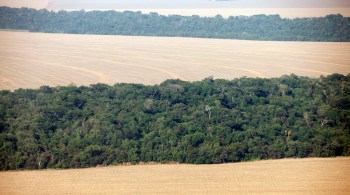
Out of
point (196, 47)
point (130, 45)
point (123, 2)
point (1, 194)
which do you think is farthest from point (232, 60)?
point (1, 194)

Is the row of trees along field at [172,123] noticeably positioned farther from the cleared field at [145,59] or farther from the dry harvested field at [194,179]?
the cleared field at [145,59]

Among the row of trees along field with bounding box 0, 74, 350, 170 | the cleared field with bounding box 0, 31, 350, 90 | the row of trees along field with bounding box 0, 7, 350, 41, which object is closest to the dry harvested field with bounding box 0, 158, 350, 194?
the row of trees along field with bounding box 0, 74, 350, 170

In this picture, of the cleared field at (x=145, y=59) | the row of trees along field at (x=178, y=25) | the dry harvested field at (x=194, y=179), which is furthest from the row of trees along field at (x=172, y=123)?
the row of trees along field at (x=178, y=25)

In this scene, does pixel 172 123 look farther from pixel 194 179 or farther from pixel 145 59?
pixel 145 59

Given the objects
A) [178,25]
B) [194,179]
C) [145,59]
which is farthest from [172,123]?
[178,25]

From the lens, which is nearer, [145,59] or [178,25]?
[145,59]

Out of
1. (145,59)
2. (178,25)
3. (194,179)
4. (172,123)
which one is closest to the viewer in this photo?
(194,179)

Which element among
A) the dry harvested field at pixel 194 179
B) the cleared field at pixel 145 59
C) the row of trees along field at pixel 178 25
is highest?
the row of trees along field at pixel 178 25
